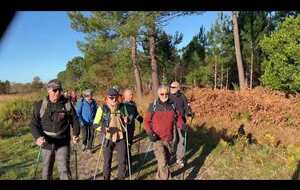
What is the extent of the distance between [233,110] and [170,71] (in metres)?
22.4

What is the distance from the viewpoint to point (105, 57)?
35.3 m

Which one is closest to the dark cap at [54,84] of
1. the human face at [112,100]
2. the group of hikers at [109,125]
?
the group of hikers at [109,125]

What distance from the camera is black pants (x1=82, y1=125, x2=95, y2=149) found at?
12.6 meters

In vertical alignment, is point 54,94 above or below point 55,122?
above

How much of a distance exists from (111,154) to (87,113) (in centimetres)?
376

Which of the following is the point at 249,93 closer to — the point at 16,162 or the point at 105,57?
the point at 16,162

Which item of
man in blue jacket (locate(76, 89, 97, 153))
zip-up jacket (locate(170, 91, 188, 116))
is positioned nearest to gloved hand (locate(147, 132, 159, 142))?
zip-up jacket (locate(170, 91, 188, 116))

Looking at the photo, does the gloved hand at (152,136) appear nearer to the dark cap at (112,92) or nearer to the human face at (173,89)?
the dark cap at (112,92)

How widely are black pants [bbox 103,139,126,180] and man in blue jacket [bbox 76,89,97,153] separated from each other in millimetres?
3356

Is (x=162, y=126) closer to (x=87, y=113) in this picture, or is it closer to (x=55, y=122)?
(x=55, y=122)

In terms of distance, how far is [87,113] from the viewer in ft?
41.3

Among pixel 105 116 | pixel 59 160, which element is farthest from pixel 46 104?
pixel 105 116

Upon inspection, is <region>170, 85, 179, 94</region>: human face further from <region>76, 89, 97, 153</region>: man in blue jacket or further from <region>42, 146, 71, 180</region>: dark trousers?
<region>42, 146, 71, 180</region>: dark trousers
